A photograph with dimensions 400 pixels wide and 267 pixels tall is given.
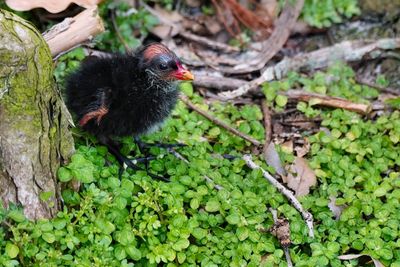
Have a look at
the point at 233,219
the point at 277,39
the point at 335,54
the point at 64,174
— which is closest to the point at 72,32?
the point at 64,174

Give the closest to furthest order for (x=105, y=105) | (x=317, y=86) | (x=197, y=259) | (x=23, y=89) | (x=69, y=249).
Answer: (x=23, y=89)
(x=69, y=249)
(x=197, y=259)
(x=105, y=105)
(x=317, y=86)

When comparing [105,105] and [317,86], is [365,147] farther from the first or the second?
[105,105]

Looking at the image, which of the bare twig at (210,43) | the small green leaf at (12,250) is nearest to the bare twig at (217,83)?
the bare twig at (210,43)

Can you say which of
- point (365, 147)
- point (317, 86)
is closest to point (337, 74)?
point (317, 86)

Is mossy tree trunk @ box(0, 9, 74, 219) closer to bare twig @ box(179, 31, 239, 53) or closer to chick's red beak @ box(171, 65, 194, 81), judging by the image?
chick's red beak @ box(171, 65, 194, 81)

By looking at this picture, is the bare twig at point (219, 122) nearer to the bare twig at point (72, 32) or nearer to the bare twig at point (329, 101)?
the bare twig at point (329, 101)

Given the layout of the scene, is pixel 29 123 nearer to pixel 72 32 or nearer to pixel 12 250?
pixel 12 250
